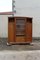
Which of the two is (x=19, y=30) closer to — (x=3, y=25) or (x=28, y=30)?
(x=28, y=30)

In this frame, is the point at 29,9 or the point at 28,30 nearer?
the point at 28,30

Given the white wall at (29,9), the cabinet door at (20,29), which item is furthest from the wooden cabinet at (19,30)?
the white wall at (29,9)

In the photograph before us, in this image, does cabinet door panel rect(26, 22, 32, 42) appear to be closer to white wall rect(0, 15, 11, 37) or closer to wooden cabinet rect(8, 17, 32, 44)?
wooden cabinet rect(8, 17, 32, 44)

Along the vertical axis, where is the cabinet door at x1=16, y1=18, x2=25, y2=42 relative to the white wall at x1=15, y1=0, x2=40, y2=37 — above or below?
below

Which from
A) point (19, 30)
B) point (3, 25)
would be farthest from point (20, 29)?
point (3, 25)

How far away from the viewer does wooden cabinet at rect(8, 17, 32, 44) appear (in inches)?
137

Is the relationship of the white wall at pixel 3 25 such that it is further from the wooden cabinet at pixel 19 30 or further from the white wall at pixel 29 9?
the wooden cabinet at pixel 19 30

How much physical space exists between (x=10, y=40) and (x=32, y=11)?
1068mm

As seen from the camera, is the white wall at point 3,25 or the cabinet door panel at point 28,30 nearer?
the cabinet door panel at point 28,30

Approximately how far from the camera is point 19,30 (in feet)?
11.6

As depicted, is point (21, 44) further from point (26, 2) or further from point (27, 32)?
point (26, 2)

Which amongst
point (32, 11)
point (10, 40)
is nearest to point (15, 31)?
point (10, 40)

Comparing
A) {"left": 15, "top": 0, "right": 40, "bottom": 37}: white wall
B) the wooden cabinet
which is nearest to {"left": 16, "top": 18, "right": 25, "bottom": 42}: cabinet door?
the wooden cabinet

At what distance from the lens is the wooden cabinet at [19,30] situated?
3.49m
